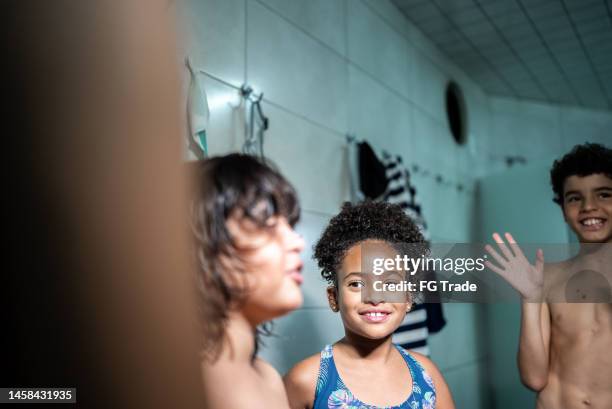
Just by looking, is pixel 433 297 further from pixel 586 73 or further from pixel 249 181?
pixel 586 73

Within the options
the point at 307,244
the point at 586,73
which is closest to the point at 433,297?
the point at 307,244

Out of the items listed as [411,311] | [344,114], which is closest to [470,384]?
[411,311]

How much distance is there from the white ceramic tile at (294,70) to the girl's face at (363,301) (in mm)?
552

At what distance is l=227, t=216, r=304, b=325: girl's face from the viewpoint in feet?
1.33

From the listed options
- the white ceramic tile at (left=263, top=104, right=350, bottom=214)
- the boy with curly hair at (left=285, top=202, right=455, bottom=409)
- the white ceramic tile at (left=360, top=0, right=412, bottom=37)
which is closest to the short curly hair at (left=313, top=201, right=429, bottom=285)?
the boy with curly hair at (left=285, top=202, right=455, bottom=409)

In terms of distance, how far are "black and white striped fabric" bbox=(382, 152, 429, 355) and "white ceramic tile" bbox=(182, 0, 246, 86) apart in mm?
585

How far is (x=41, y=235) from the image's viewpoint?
233mm

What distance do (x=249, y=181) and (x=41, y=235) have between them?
0.71 ft

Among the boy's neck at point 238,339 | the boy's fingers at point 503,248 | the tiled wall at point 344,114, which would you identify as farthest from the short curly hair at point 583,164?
the boy's neck at point 238,339

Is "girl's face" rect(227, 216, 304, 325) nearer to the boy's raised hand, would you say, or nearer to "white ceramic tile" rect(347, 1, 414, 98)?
the boy's raised hand

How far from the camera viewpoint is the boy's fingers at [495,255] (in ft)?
2.36

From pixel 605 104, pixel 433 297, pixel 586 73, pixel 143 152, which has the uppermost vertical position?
pixel 586 73

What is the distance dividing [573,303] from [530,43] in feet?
3.55

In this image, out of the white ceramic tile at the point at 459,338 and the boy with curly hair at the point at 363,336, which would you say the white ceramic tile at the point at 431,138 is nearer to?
the white ceramic tile at the point at 459,338
